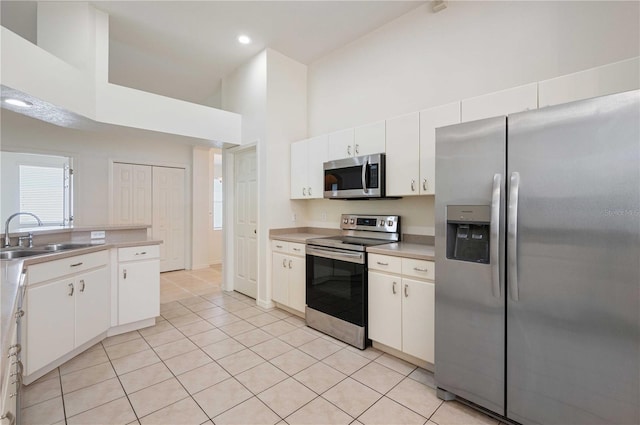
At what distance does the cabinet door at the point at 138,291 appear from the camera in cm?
294

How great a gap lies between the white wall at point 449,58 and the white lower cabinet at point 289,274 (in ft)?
2.19

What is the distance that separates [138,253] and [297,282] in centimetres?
169

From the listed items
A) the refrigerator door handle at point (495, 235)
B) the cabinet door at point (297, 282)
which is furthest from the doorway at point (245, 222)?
the refrigerator door handle at point (495, 235)

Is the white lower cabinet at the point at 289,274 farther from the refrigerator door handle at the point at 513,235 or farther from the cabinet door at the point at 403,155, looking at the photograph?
the refrigerator door handle at the point at 513,235

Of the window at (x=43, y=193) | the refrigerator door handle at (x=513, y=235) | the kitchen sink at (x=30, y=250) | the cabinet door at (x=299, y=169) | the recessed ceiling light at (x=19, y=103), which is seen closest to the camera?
the refrigerator door handle at (x=513, y=235)

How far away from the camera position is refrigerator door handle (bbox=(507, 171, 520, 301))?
5.32ft

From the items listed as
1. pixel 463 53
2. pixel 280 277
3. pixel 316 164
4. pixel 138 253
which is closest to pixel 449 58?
pixel 463 53

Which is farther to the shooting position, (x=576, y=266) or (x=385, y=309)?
(x=385, y=309)

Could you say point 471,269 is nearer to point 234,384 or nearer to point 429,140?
point 429,140

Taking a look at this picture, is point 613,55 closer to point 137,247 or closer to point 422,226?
point 422,226

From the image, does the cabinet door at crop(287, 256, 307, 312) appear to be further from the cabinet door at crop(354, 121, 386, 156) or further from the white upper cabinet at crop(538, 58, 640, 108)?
the white upper cabinet at crop(538, 58, 640, 108)

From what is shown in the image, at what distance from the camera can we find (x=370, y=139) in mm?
2973

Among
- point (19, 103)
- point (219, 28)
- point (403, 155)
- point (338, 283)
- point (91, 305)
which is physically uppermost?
point (219, 28)

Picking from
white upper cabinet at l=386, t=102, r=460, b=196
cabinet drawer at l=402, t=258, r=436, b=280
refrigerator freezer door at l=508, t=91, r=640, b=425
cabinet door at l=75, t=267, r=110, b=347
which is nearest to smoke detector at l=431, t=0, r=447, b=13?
white upper cabinet at l=386, t=102, r=460, b=196
